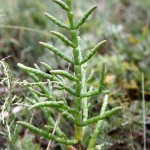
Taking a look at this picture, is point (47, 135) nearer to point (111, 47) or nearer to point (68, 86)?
point (68, 86)

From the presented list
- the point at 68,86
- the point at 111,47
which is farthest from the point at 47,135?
the point at 111,47

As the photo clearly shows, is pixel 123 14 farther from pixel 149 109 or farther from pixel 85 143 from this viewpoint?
pixel 85 143

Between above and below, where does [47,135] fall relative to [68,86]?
below

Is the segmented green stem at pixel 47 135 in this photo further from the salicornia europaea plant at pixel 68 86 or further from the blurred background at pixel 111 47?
the blurred background at pixel 111 47

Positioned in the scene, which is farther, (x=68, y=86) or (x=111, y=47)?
(x=111, y=47)

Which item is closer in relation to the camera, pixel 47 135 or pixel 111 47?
pixel 47 135

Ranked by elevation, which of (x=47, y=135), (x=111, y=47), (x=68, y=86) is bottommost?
(x=47, y=135)

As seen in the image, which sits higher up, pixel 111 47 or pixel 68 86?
pixel 111 47

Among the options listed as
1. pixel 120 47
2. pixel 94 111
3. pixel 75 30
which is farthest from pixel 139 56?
pixel 75 30

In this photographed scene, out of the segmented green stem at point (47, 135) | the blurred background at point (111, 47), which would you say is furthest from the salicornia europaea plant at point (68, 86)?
the blurred background at point (111, 47)
